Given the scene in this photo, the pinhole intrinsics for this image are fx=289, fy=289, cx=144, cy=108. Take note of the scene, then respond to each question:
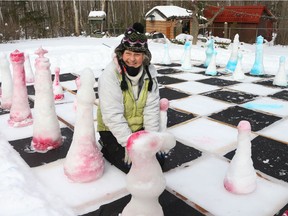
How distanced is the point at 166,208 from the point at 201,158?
575mm

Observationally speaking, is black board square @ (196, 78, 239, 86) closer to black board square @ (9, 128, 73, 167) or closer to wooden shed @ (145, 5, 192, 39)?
black board square @ (9, 128, 73, 167)

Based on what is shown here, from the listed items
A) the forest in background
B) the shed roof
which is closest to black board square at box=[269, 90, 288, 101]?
the forest in background

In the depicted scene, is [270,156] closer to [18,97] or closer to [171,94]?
[171,94]

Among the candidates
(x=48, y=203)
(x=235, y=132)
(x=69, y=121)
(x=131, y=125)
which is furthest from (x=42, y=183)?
(x=235, y=132)

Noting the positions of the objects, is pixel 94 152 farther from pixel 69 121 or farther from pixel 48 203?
pixel 69 121

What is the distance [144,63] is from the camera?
5.55ft

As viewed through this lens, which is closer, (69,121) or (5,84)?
(69,121)

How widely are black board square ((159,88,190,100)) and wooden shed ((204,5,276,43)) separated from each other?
9718 mm

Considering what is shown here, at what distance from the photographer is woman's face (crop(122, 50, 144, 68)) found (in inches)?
63.0

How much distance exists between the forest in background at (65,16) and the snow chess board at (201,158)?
6.61 m

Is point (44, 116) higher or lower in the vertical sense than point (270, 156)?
higher

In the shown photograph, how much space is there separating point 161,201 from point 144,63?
0.78 meters

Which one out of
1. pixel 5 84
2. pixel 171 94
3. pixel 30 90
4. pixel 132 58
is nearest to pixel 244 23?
pixel 171 94

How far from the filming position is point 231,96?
318 cm
